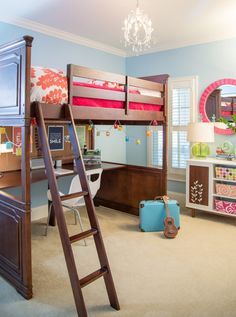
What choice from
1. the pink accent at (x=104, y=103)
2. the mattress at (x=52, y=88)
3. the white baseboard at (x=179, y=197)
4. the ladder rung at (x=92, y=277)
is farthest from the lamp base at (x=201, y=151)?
Answer: the ladder rung at (x=92, y=277)

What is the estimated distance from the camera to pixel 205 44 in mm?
4477

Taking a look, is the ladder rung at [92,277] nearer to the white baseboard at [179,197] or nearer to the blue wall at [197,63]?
the white baseboard at [179,197]

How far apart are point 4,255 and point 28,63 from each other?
5.24 ft

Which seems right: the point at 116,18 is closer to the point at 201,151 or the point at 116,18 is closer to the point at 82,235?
the point at 201,151

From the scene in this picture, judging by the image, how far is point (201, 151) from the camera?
4.31 m

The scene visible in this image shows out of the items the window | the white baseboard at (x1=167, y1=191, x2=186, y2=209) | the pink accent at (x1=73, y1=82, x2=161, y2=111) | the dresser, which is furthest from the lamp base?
the pink accent at (x1=73, y1=82, x2=161, y2=111)

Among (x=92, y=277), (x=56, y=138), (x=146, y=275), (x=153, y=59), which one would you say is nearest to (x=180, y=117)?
(x=153, y=59)

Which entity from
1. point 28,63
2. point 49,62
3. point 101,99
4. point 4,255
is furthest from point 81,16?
point 4,255

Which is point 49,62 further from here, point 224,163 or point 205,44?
point 224,163

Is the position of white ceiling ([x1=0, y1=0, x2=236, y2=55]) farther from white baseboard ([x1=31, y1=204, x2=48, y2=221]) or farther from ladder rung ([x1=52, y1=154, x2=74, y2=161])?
white baseboard ([x1=31, y1=204, x2=48, y2=221])

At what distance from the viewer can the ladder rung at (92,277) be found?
2014mm

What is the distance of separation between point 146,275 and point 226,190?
185 cm

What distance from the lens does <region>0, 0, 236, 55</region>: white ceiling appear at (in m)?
3.23

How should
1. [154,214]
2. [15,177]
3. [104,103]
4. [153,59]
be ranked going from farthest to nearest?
1. [153,59]
2. [154,214]
3. [15,177]
4. [104,103]
